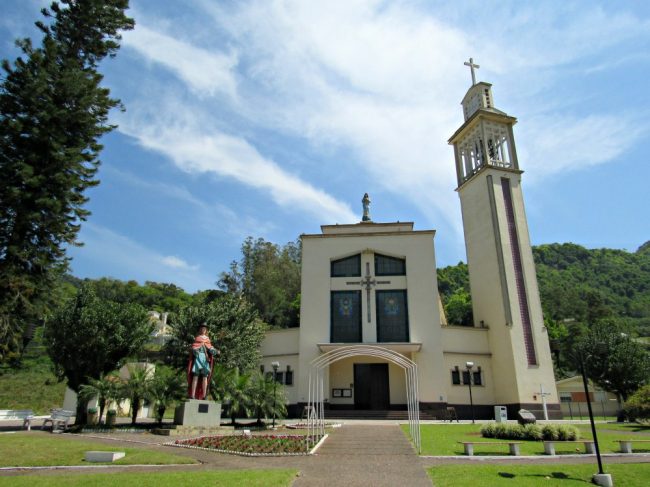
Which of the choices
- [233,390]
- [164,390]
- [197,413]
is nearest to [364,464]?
[197,413]

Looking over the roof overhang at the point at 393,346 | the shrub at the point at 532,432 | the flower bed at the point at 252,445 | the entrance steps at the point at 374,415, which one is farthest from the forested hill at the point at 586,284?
the flower bed at the point at 252,445

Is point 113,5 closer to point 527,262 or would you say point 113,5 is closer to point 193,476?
point 193,476

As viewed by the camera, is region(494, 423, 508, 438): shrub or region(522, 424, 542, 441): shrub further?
region(494, 423, 508, 438): shrub

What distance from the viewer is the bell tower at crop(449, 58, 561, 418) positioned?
2322 cm

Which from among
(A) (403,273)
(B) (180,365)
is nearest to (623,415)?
(A) (403,273)

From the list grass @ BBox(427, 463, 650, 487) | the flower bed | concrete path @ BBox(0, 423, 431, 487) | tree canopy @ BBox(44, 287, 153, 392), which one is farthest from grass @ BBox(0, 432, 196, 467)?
tree canopy @ BBox(44, 287, 153, 392)

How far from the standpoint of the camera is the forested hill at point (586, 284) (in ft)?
196

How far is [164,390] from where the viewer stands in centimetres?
1616

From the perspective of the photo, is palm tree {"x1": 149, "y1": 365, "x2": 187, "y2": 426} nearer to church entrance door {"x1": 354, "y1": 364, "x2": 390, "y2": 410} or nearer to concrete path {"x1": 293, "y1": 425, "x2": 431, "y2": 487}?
concrete path {"x1": 293, "y1": 425, "x2": 431, "y2": 487}

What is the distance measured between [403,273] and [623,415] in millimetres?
13507

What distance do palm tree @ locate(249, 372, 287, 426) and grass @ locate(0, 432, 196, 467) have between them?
6.32m

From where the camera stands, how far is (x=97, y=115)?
58.1 ft

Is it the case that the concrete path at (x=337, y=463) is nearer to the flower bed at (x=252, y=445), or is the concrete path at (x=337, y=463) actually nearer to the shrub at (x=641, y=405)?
the flower bed at (x=252, y=445)

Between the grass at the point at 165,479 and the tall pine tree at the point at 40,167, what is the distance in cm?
983
